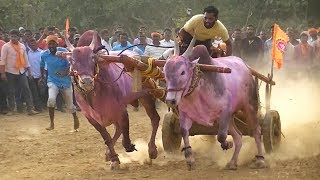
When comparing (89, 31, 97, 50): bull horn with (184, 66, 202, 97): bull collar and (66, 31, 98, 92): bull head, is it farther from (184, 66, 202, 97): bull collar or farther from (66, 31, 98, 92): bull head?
(184, 66, 202, 97): bull collar

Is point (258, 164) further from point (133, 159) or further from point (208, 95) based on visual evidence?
point (133, 159)

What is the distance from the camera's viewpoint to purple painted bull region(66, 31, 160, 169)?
25.4 feet

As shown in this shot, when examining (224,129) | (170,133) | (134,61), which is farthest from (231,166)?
(134,61)

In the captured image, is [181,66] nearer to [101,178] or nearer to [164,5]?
[101,178]

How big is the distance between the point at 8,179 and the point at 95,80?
173 centimetres

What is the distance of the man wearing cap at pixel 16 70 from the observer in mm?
14500

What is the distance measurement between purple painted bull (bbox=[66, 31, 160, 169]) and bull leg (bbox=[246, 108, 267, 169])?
166 cm

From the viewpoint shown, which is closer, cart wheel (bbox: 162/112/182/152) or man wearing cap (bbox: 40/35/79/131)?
cart wheel (bbox: 162/112/182/152)

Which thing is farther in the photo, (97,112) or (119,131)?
(119,131)

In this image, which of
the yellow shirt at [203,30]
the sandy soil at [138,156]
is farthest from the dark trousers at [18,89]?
the yellow shirt at [203,30]

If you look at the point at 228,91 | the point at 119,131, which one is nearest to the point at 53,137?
the point at 119,131

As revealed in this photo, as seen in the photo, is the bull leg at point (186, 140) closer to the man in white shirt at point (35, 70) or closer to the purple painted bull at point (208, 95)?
the purple painted bull at point (208, 95)

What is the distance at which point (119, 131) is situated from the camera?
8.79 m

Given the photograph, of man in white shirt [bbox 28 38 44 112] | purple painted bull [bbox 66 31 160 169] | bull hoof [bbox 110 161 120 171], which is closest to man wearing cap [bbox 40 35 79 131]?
man in white shirt [bbox 28 38 44 112]
